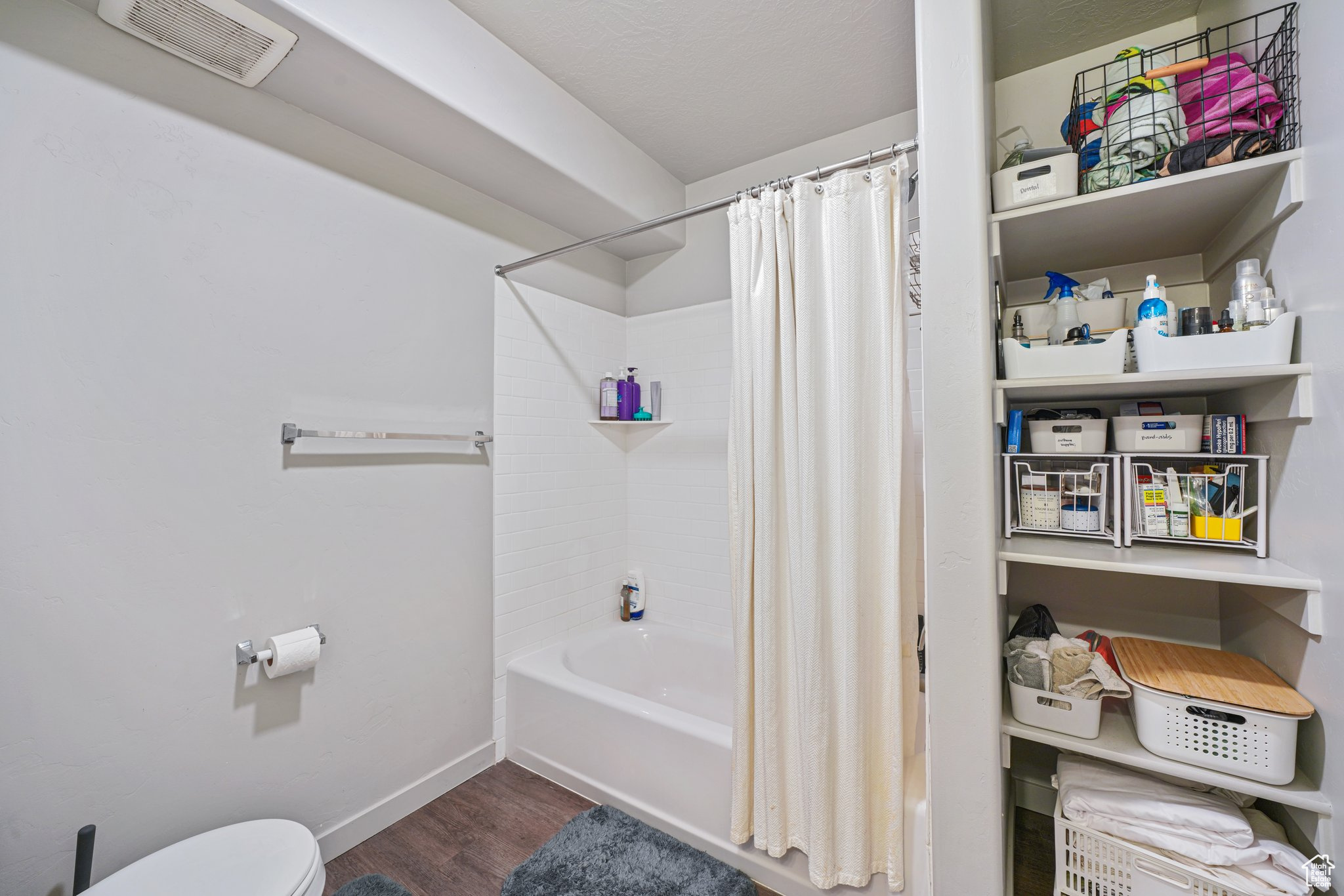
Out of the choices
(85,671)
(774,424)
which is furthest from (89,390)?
(774,424)

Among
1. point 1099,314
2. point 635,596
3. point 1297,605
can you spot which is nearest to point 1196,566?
point 1297,605

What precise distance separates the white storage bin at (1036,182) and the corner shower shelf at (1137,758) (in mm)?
1226

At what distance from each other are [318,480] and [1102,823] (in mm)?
2241

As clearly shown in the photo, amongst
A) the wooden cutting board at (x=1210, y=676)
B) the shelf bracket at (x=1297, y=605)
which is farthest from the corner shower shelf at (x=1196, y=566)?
the wooden cutting board at (x=1210, y=676)

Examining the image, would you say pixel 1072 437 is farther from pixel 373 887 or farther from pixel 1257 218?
pixel 373 887

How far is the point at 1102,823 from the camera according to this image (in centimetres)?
123

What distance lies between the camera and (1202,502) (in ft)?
4.11

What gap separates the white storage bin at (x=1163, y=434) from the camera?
1.30 metres

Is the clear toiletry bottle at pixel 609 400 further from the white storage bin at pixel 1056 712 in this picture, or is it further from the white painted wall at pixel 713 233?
the white storage bin at pixel 1056 712

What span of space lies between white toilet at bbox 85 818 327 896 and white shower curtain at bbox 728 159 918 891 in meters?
1.09

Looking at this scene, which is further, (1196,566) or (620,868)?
(620,868)

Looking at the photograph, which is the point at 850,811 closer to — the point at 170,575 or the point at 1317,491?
the point at 1317,491

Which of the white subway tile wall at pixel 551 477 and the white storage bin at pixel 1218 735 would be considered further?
the white subway tile wall at pixel 551 477

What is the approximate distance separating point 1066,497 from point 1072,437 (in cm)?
15
